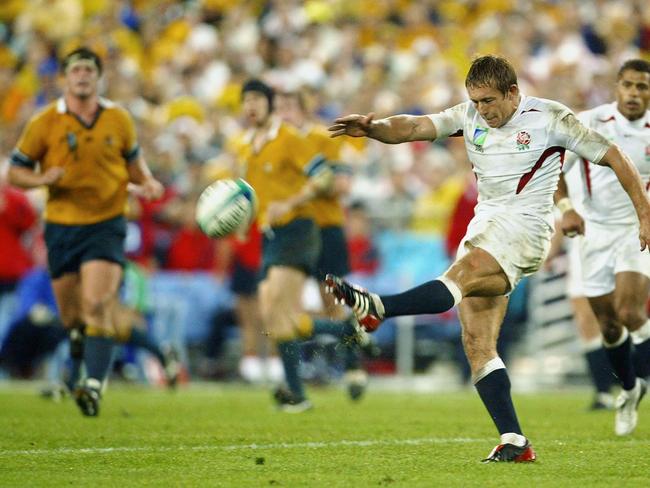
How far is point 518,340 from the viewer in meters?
16.3

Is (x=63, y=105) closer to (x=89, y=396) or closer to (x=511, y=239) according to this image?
(x=89, y=396)

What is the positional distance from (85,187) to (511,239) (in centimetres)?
457

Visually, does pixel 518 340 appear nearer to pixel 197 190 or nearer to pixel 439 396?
pixel 439 396

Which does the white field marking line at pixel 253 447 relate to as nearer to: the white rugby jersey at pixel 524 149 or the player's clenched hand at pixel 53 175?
the white rugby jersey at pixel 524 149

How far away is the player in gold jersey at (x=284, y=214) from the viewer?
11203mm

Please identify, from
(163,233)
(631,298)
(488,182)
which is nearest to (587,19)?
(163,233)

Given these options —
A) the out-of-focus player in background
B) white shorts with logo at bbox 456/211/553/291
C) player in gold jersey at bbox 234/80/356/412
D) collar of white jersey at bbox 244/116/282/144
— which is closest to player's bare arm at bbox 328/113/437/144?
white shorts with logo at bbox 456/211/553/291

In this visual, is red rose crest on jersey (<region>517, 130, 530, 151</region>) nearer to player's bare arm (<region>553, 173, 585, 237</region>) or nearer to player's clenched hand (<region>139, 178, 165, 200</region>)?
player's bare arm (<region>553, 173, 585, 237</region>)

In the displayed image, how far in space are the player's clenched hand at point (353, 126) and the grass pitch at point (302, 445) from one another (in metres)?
1.81

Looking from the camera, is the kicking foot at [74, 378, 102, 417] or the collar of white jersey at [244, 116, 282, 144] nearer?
the kicking foot at [74, 378, 102, 417]

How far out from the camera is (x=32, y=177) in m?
10.2

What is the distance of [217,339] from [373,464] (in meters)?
9.75

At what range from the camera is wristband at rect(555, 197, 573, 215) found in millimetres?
8698

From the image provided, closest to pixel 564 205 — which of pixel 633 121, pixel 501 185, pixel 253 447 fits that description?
pixel 633 121
